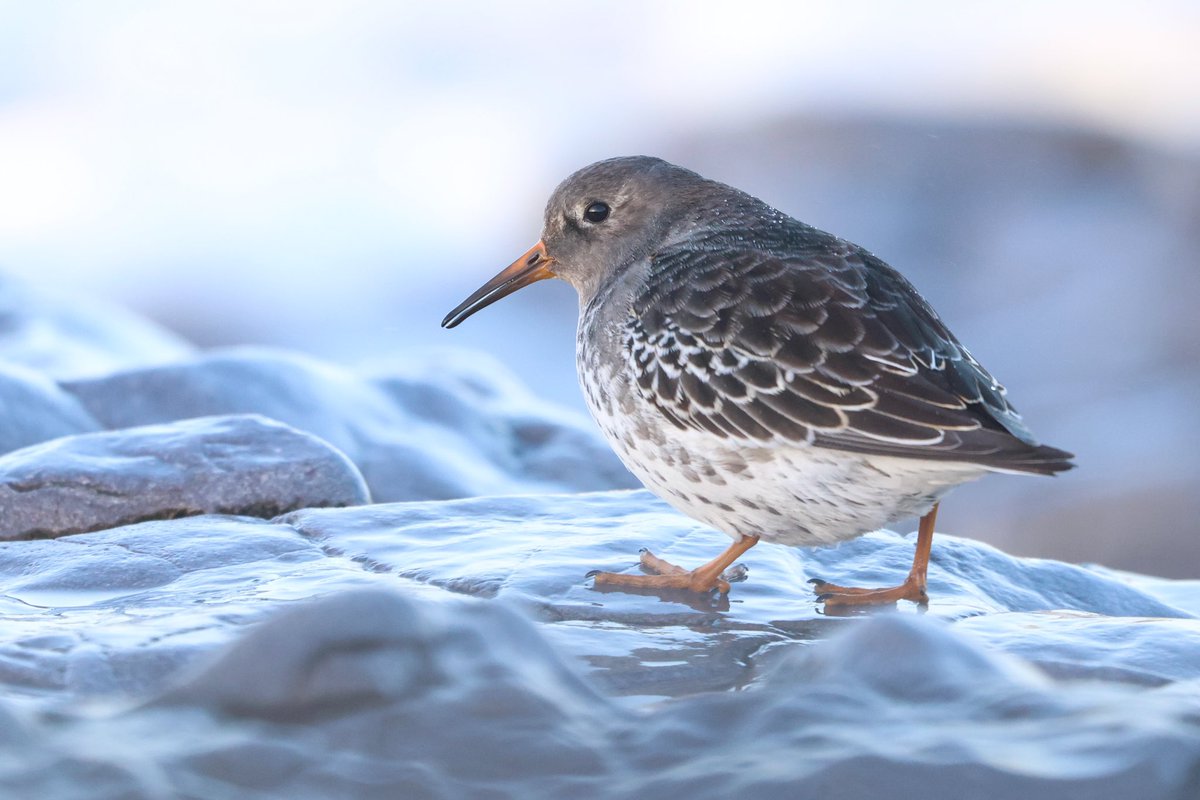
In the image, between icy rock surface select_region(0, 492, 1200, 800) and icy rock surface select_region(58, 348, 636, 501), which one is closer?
icy rock surface select_region(0, 492, 1200, 800)

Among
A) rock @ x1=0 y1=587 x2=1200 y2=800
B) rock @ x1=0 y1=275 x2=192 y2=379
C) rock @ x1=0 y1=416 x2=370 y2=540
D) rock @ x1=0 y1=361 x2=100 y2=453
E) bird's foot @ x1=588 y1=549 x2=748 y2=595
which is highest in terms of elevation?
rock @ x1=0 y1=275 x2=192 y2=379

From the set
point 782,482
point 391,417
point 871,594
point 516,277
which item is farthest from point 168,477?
point 871,594

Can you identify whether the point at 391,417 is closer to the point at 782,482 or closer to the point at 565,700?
the point at 782,482

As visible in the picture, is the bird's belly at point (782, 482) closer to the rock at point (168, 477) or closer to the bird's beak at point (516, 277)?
the bird's beak at point (516, 277)

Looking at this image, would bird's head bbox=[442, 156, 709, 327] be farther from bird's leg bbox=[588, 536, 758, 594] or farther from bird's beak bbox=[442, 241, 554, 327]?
bird's leg bbox=[588, 536, 758, 594]

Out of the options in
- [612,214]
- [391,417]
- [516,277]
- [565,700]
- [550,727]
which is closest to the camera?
[550,727]

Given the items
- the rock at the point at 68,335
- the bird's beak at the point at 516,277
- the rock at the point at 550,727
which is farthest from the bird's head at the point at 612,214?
the rock at the point at 68,335

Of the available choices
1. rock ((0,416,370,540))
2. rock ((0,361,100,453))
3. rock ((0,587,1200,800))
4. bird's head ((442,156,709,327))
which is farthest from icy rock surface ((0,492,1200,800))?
rock ((0,361,100,453))

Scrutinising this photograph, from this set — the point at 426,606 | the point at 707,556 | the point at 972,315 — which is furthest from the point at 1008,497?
the point at 426,606

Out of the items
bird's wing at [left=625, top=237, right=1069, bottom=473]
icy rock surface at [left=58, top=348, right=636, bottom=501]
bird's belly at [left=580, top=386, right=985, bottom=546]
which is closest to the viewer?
bird's wing at [left=625, top=237, right=1069, bottom=473]
